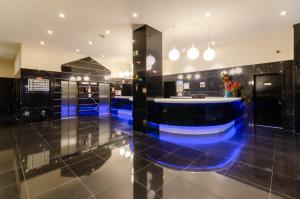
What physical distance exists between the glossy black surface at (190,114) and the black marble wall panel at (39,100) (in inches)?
223

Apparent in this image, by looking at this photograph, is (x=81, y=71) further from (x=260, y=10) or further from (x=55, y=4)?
(x=260, y=10)

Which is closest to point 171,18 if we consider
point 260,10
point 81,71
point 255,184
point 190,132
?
point 260,10

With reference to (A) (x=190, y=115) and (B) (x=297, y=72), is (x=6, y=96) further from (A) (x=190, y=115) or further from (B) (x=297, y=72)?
(B) (x=297, y=72)

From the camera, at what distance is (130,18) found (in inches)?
178

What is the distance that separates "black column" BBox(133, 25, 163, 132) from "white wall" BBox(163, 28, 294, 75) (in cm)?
363

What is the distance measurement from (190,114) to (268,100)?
3858 millimetres

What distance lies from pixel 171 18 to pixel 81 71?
625 centimetres

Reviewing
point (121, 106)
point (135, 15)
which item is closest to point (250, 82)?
point (135, 15)

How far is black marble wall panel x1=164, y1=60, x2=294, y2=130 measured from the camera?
5.34 metres

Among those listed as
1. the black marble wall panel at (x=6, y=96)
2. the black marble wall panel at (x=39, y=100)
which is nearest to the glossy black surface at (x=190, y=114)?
the black marble wall panel at (x=39, y=100)

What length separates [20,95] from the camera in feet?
22.2

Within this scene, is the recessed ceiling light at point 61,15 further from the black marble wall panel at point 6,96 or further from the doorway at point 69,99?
the black marble wall panel at point 6,96

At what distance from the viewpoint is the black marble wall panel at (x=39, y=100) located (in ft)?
22.3

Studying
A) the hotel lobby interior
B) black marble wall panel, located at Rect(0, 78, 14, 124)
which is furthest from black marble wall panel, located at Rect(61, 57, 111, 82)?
black marble wall panel, located at Rect(0, 78, 14, 124)
